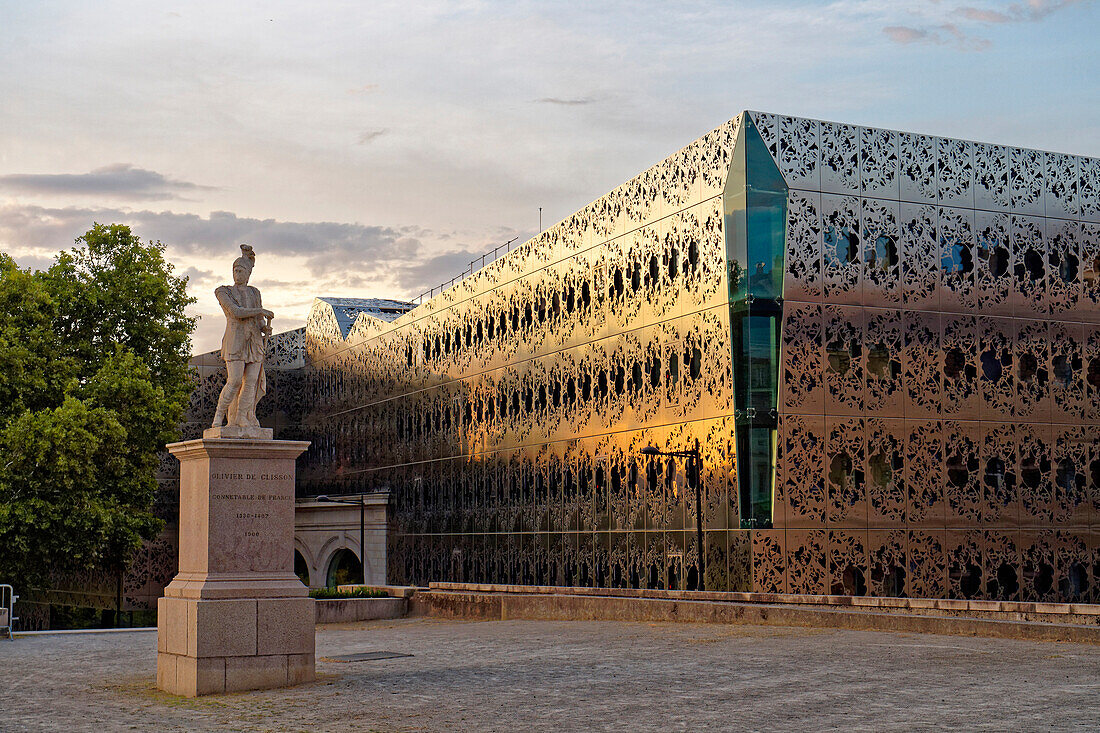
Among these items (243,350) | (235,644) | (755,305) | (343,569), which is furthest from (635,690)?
(343,569)

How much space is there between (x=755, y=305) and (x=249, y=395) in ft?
71.4

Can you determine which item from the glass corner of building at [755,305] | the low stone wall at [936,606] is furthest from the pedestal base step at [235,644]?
the glass corner of building at [755,305]

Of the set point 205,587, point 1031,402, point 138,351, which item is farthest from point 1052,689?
point 138,351

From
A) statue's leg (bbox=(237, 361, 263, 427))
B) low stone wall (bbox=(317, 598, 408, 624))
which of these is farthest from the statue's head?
low stone wall (bbox=(317, 598, 408, 624))

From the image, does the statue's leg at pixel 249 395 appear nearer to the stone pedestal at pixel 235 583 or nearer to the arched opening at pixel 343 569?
the stone pedestal at pixel 235 583

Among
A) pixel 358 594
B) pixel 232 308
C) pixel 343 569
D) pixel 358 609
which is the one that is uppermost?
pixel 232 308

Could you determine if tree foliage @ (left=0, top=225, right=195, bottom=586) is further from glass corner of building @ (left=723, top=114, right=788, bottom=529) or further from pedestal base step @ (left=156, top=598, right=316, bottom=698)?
pedestal base step @ (left=156, top=598, right=316, bottom=698)

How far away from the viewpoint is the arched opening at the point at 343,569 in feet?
214

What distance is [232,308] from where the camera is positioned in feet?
50.9

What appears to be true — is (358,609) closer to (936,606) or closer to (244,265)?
(936,606)

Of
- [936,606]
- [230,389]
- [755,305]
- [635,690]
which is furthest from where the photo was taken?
[755,305]

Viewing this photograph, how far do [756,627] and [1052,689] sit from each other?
9.23 m

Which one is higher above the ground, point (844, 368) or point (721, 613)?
point (844, 368)

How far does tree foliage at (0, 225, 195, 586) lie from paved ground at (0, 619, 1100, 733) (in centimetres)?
1748
